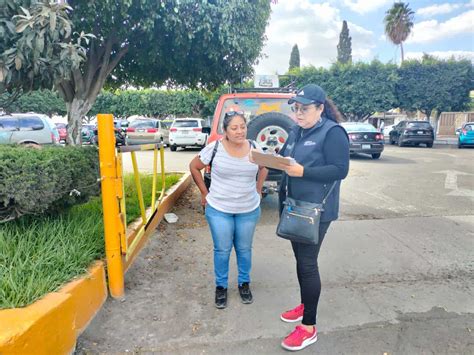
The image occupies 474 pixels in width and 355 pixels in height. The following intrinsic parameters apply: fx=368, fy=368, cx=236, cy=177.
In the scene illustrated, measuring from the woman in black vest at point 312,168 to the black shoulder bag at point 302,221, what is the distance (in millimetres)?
48

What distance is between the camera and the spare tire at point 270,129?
17.7 ft

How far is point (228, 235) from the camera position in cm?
314

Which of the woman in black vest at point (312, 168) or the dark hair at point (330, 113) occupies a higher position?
the dark hair at point (330, 113)

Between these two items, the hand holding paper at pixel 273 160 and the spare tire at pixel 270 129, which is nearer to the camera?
the hand holding paper at pixel 273 160

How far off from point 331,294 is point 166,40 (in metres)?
4.48

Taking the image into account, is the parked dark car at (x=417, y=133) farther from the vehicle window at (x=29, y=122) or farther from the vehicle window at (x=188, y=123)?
the vehicle window at (x=29, y=122)

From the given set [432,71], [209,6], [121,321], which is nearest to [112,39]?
[209,6]

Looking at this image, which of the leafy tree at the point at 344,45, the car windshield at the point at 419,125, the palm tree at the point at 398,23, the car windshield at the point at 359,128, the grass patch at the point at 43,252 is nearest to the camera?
the grass patch at the point at 43,252

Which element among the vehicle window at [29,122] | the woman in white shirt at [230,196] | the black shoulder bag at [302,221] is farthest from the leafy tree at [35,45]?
the vehicle window at [29,122]

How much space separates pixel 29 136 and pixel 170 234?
8727 mm

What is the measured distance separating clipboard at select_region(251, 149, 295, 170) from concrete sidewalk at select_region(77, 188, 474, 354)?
132cm

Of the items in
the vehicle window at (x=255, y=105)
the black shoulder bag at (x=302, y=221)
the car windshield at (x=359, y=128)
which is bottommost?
the black shoulder bag at (x=302, y=221)

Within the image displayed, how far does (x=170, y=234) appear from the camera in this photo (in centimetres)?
520

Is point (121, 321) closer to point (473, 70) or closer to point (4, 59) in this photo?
point (4, 59)
